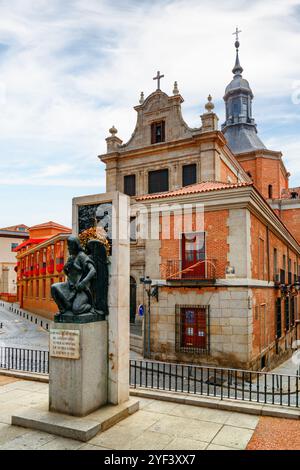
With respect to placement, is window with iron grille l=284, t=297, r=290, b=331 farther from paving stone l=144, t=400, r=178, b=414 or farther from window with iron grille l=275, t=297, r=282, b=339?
paving stone l=144, t=400, r=178, b=414

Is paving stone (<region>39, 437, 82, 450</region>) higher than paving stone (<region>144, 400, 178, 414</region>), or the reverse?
paving stone (<region>39, 437, 82, 450</region>)

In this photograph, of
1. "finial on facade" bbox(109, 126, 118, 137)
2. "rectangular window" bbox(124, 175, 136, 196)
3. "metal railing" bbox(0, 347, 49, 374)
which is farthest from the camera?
"finial on facade" bbox(109, 126, 118, 137)

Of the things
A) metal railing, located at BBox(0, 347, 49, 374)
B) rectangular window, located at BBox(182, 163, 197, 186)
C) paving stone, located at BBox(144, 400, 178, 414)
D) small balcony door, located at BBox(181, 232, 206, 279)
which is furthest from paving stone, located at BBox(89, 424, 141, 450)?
rectangular window, located at BBox(182, 163, 197, 186)

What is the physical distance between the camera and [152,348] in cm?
1664

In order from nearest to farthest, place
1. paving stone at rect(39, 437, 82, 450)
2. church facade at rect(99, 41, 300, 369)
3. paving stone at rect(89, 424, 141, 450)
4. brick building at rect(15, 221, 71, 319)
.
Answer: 1. paving stone at rect(39, 437, 82, 450)
2. paving stone at rect(89, 424, 141, 450)
3. church facade at rect(99, 41, 300, 369)
4. brick building at rect(15, 221, 71, 319)

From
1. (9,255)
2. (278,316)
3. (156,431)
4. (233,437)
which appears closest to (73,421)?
(156,431)

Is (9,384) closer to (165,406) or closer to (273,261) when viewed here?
(165,406)

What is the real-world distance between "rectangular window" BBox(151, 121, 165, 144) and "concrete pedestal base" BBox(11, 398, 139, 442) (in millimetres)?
25323

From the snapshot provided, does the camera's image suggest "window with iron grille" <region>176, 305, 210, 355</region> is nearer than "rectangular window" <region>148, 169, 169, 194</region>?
Yes

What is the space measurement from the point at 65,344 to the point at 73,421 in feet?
4.49

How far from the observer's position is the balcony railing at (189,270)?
1566cm

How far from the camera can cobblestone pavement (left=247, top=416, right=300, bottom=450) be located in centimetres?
637

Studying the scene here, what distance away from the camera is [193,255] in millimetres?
16344
